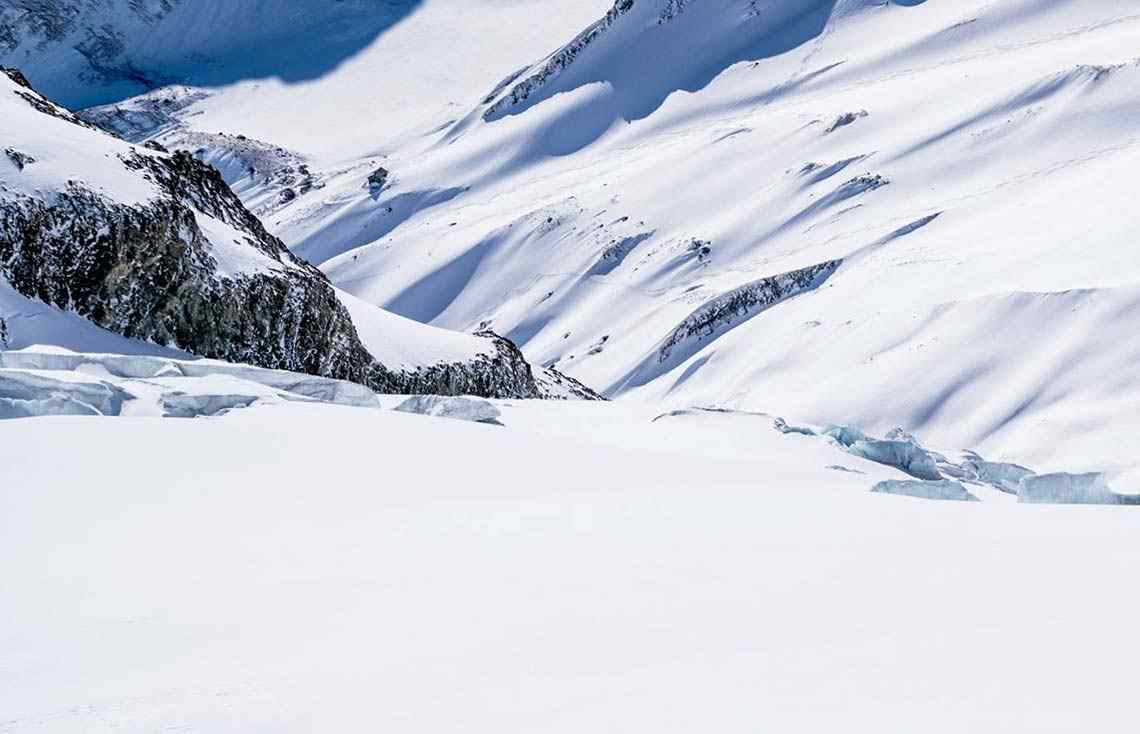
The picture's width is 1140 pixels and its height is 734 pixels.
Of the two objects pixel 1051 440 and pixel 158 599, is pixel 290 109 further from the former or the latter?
pixel 158 599

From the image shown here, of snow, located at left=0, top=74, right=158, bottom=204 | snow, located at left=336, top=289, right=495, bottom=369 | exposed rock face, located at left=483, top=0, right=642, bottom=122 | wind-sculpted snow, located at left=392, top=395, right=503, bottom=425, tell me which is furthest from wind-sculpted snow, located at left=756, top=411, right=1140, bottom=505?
exposed rock face, located at left=483, top=0, right=642, bottom=122

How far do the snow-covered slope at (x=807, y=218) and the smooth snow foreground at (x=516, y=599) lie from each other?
30.1 feet

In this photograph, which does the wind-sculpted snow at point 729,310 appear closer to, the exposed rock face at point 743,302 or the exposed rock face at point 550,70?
the exposed rock face at point 743,302

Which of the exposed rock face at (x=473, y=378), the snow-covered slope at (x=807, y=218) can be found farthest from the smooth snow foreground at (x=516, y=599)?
the exposed rock face at (x=473, y=378)

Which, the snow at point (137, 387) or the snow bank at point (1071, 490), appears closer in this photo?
the snow bank at point (1071, 490)

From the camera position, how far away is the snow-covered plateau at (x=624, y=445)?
661cm

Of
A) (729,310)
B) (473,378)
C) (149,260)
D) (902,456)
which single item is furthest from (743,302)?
(902,456)

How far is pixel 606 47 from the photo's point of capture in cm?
12538

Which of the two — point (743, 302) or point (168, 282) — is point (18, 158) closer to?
point (168, 282)

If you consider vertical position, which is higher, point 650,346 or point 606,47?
point 606,47

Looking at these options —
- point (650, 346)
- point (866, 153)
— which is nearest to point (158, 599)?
point (650, 346)

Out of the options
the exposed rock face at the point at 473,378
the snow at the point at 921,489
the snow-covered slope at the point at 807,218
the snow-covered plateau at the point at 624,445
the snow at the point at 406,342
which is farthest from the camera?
the snow-covered slope at the point at 807,218

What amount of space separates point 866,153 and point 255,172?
71.9 metres

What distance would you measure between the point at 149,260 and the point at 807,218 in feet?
195
